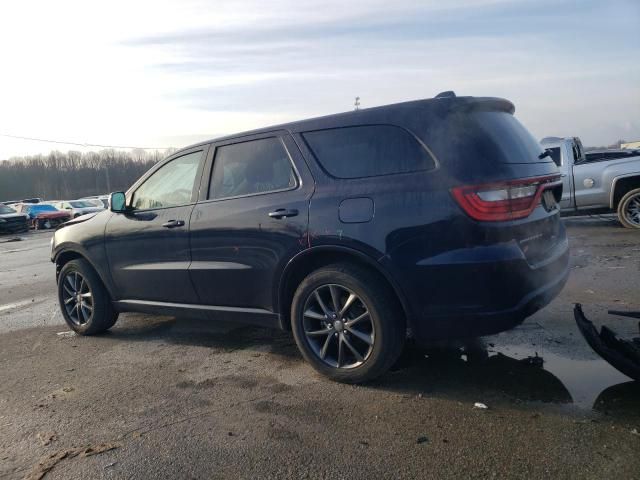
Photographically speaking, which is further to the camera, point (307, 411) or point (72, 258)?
point (72, 258)

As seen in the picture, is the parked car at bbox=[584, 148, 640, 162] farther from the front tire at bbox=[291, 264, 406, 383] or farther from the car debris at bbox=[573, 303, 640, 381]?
the front tire at bbox=[291, 264, 406, 383]

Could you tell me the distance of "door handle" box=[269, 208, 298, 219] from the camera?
388 cm

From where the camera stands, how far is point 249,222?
13.6 ft

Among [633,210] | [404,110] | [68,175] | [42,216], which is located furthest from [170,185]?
[68,175]

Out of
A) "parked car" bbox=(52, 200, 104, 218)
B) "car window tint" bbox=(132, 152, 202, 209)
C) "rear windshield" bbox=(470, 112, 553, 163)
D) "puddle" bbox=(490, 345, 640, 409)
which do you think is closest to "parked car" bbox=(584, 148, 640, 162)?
"rear windshield" bbox=(470, 112, 553, 163)

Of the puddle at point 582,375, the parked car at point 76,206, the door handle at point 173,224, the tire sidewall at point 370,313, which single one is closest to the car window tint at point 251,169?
the door handle at point 173,224

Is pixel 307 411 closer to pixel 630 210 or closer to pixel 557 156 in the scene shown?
pixel 630 210

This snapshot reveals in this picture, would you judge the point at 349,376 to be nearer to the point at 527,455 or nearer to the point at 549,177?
the point at 527,455

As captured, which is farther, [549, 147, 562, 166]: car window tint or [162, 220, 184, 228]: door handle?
[549, 147, 562, 166]: car window tint

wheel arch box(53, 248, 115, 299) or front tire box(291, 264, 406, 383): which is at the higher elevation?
wheel arch box(53, 248, 115, 299)

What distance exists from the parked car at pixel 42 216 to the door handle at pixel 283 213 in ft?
101

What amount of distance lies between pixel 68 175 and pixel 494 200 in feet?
281

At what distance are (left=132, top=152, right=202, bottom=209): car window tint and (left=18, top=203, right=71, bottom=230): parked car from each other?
29.1 meters

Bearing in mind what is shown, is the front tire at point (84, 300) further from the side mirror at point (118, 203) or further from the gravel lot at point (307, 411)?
the side mirror at point (118, 203)
